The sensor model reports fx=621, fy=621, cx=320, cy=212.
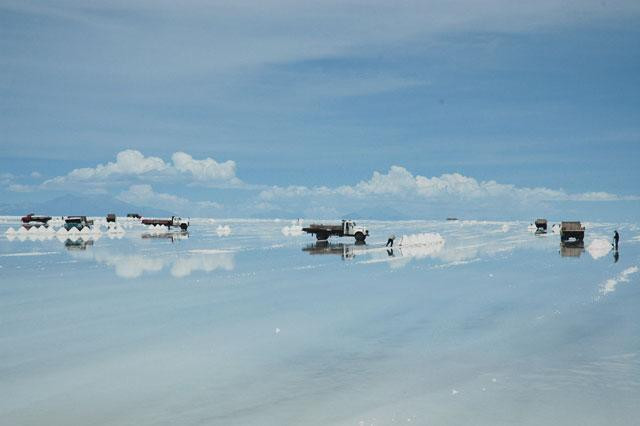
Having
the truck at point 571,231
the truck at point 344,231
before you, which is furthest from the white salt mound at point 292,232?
the truck at point 571,231

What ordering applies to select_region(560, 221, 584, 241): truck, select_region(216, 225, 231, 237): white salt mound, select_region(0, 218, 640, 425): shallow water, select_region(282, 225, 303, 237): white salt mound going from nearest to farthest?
1. select_region(0, 218, 640, 425): shallow water
2. select_region(560, 221, 584, 241): truck
3. select_region(216, 225, 231, 237): white salt mound
4. select_region(282, 225, 303, 237): white salt mound

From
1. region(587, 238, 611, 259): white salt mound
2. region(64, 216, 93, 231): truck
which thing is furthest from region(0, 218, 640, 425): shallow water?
region(64, 216, 93, 231): truck

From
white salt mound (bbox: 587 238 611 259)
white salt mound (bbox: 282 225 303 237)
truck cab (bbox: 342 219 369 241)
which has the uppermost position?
truck cab (bbox: 342 219 369 241)

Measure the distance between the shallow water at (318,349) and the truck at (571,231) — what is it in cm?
3420

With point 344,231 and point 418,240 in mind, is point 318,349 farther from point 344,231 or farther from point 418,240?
point 344,231

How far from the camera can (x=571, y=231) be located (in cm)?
6338

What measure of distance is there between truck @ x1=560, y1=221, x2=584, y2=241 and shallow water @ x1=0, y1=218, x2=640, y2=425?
1347 inches

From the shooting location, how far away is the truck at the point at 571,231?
206ft

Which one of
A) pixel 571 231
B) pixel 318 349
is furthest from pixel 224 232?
pixel 318 349

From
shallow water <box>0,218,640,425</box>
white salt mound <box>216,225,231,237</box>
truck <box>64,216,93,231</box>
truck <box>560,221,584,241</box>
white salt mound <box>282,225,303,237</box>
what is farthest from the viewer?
white salt mound <box>282,225,303,237</box>

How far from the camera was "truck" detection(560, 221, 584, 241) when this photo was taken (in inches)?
2477

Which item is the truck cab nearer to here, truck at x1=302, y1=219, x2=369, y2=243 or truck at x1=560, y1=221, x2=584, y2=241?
truck at x1=302, y1=219, x2=369, y2=243

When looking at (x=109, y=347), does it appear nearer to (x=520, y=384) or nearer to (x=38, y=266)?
(x=520, y=384)

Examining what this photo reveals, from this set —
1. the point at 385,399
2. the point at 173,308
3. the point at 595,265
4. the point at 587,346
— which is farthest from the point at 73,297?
the point at 595,265
